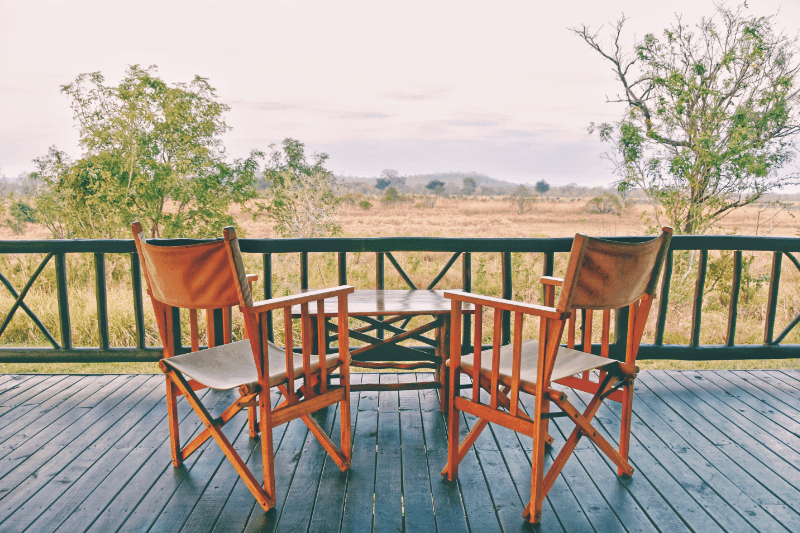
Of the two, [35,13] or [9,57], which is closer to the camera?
[35,13]

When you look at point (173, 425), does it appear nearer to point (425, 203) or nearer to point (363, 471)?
point (363, 471)

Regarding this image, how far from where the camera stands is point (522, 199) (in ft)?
77.8

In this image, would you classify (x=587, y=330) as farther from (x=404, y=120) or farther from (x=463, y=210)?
(x=463, y=210)

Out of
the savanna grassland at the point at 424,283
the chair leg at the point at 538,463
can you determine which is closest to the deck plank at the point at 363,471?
the chair leg at the point at 538,463

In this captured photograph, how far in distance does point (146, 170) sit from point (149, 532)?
9.49 metres

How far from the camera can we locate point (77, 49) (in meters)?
9.31

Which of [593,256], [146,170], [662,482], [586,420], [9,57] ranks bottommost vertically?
[662,482]

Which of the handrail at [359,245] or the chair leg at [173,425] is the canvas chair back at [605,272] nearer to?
the handrail at [359,245]

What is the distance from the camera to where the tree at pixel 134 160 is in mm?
9414

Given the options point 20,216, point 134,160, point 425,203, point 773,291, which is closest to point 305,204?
point 134,160

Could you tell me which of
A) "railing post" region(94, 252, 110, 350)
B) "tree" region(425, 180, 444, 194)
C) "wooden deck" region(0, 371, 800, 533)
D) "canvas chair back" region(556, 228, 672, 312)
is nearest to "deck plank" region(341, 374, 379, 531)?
"wooden deck" region(0, 371, 800, 533)

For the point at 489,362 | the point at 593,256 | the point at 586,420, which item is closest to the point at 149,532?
the point at 489,362

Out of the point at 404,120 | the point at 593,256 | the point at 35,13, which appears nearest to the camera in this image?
the point at 593,256

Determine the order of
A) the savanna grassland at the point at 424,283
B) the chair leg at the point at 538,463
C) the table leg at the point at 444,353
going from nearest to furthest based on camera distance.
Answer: the chair leg at the point at 538,463, the table leg at the point at 444,353, the savanna grassland at the point at 424,283
